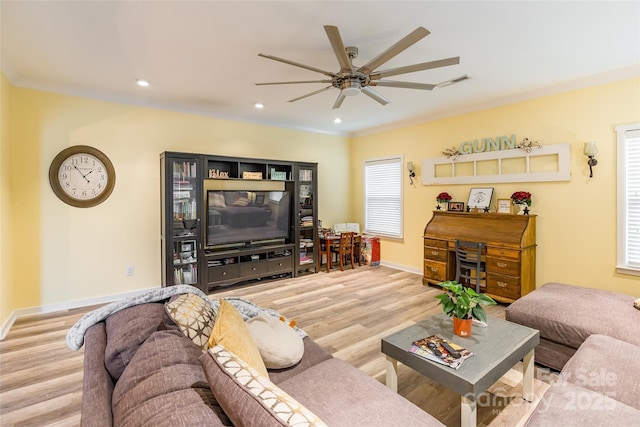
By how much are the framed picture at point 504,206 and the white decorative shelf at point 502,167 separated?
28 centimetres

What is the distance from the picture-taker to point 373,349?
8.91 ft

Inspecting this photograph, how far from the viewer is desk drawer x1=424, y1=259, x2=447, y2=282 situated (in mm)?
4402

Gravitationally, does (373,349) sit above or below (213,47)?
below

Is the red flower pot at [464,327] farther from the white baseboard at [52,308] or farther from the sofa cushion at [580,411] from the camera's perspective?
the white baseboard at [52,308]

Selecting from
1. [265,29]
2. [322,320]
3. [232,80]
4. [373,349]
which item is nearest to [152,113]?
[232,80]

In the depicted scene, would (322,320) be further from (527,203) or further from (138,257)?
(527,203)

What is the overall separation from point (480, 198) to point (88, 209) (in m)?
A: 5.27

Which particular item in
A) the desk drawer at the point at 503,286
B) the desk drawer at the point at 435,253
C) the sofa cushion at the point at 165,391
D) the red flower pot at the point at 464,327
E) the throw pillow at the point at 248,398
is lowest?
the desk drawer at the point at 503,286

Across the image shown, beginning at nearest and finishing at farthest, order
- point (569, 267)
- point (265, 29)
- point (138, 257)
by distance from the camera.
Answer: point (265, 29) → point (569, 267) → point (138, 257)

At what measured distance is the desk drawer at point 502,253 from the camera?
11.9 ft

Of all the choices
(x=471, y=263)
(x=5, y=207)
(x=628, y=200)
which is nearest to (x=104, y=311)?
(x=5, y=207)

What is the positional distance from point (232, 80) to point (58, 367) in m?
3.17

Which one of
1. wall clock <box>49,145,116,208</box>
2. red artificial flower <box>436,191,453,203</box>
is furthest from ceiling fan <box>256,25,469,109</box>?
wall clock <box>49,145,116,208</box>

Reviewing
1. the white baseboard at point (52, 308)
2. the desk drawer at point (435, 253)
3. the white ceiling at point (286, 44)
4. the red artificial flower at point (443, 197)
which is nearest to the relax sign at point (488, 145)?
the white ceiling at point (286, 44)
